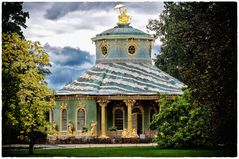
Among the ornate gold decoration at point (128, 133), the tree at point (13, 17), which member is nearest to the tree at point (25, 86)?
the tree at point (13, 17)

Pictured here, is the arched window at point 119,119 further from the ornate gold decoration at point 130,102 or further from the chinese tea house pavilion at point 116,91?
the ornate gold decoration at point 130,102

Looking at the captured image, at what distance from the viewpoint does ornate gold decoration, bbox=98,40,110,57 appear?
4719cm

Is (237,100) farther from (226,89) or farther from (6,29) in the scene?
(6,29)

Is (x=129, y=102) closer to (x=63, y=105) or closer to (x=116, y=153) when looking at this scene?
(x=63, y=105)

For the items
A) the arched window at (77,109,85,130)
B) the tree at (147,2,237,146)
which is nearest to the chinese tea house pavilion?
the arched window at (77,109,85,130)

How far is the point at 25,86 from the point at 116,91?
14.1m

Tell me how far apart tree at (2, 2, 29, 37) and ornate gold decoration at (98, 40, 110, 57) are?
551 inches

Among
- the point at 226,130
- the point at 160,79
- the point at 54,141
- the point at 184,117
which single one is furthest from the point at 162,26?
the point at 226,130

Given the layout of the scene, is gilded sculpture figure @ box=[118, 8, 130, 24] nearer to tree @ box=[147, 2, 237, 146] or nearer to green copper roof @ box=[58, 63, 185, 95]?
green copper roof @ box=[58, 63, 185, 95]

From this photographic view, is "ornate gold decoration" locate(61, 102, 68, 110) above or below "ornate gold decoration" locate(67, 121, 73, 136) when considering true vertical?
above

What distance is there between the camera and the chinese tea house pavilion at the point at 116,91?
44.5m

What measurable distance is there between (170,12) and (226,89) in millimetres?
24891

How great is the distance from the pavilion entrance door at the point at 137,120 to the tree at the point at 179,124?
787 centimetres

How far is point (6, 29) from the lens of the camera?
30250 millimetres
